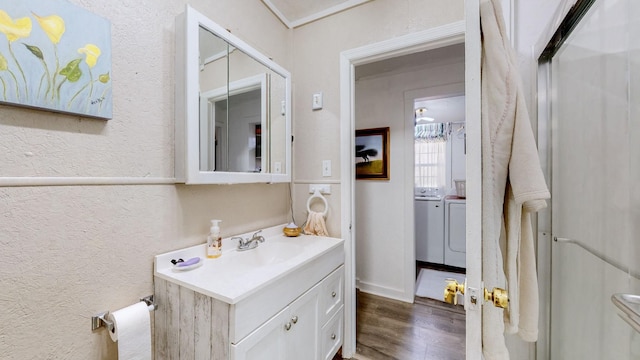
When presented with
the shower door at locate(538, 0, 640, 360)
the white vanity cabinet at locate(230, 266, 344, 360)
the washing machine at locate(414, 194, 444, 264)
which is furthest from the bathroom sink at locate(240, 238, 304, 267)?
the washing machine at locate(414, 194, 444, 264)

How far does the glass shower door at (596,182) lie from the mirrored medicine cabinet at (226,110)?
152cm

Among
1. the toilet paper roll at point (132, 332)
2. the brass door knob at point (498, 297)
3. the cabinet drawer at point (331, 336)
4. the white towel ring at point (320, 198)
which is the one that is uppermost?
the white towel ring at point (320, 198)

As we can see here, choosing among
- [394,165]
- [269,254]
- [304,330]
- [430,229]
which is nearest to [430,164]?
[430,229]

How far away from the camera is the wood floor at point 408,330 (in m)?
1.67

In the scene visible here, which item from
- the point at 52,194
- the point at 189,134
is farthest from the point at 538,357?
the point at 52,194

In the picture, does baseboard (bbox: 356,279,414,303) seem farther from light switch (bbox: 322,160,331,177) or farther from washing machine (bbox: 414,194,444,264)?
light switch (bbox: 322,160,331,177)

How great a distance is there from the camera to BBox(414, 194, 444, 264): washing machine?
3367 mm

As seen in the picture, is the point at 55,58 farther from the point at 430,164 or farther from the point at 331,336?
the point at 430,164

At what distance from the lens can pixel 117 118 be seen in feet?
3.02

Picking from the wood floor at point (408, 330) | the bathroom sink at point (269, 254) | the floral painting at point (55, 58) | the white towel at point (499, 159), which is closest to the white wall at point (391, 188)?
the wood floor at point (408, 330)

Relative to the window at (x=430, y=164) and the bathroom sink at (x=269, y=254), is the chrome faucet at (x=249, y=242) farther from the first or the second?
the window at (x=430, y=164)

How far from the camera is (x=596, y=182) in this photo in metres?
0.90

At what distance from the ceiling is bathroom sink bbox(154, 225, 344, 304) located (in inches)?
63.2

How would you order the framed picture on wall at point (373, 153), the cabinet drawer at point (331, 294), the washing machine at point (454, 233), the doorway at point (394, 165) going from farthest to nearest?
the washing machine at point (454, 233) < the framed picture on wall at point (373, 153) < the doorway at point (394, 165) < the cabinet drawer at point (331, 294)
